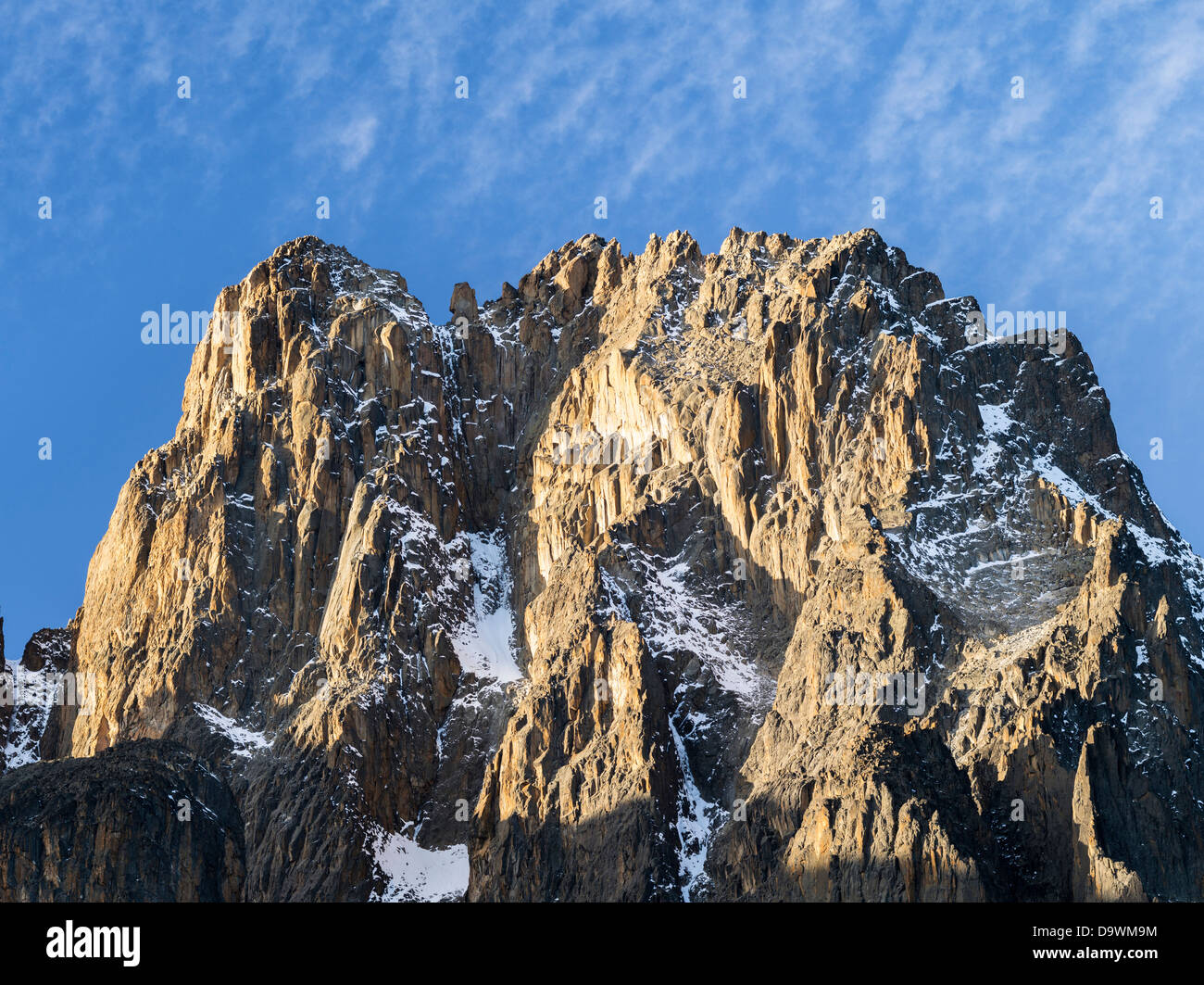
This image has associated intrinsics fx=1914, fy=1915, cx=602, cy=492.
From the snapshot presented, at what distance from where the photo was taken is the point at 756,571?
17788cm

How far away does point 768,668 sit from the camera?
170250mm

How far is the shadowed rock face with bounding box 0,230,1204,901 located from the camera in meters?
138

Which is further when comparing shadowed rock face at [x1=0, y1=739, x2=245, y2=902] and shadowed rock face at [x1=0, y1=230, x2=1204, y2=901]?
shadowed rock face at [x1=0, y1=230, x2=1204, y2=901]

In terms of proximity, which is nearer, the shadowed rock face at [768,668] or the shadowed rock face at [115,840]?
the shadowed rock face at [115,840]

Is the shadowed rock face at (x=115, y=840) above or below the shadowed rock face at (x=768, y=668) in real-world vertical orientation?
below

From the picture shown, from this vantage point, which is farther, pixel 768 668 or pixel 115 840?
pixel 768 668

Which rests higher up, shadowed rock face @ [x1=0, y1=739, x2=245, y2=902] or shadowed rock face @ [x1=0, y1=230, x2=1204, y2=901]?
shadowed rock face @ [x1=0, y1=230, x2=1204, y2=901]

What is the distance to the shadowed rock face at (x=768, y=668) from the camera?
138 meters

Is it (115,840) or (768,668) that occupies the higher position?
(768,668)
